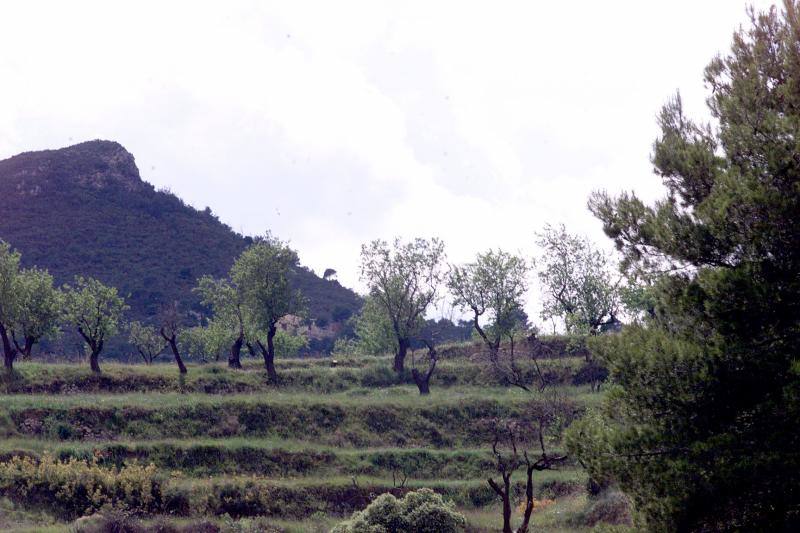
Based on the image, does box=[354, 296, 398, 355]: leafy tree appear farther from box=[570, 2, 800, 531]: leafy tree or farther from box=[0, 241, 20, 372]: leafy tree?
box=[570, 2, 800, 531]: leafy tree

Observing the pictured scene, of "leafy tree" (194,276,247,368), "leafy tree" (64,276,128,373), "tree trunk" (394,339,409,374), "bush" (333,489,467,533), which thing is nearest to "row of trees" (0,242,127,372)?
"leafy tree" (64,276,128,373)

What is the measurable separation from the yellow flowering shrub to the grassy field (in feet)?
0.45

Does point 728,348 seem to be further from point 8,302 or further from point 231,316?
point 231,316

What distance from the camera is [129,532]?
25953mm

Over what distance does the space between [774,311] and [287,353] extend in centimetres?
5942

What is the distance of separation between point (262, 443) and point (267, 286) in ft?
51.7

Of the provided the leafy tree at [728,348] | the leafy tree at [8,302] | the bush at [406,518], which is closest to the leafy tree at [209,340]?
the leafy tree at [8,302]

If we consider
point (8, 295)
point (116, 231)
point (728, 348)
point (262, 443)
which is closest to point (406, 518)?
point (728, 348)

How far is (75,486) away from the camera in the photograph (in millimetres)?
28469

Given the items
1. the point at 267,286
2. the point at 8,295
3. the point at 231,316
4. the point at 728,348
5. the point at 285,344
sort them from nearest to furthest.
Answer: the point at 728,348, the point at 8,295, the point at 267,286, the point at 231,316, the point at 285,344

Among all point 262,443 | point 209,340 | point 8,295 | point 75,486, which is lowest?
point 75,486

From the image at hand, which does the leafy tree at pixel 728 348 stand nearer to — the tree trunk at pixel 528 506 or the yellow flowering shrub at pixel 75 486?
the tree trunk at pixel 528 506

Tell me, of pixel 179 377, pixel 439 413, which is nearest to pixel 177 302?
pixel 179 377

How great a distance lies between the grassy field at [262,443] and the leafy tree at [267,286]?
158 inches
